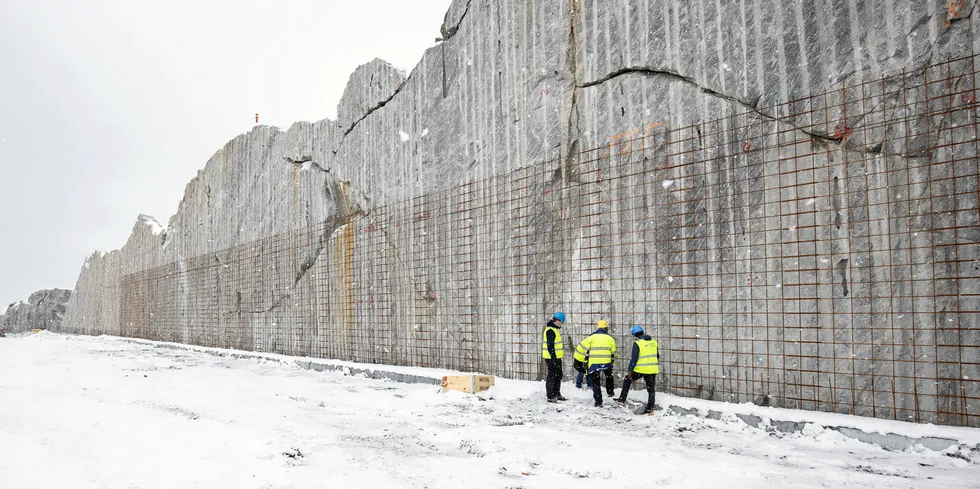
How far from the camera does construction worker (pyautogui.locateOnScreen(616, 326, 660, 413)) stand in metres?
6.71

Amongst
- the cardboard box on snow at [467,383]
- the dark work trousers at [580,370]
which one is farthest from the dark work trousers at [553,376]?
the cardboard box on snow at [467,383]

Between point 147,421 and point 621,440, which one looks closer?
point 621,440

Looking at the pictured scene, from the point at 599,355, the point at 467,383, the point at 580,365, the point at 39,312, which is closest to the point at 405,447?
the point at 599,355

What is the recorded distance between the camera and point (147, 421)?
6164 mm

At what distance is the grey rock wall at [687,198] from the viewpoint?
542 cm

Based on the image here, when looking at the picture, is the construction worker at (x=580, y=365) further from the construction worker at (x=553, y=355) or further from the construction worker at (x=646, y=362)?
the construction worker at (x=646, y=362)

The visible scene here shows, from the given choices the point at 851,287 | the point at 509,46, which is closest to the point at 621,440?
the point at 851,287

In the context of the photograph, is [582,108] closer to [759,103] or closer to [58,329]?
[759,103]

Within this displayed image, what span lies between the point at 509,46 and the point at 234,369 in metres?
7.99

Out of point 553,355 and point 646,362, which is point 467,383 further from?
point 646,362

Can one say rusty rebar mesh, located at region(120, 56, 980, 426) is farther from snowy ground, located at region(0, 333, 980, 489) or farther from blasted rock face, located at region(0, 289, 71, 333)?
blasted rock face, located at region(0, 289, 71, 333)

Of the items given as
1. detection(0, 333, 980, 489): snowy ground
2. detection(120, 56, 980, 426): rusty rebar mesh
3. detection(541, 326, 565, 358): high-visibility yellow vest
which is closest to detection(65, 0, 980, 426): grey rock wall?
detection(120, 56, 980, 426): rusty rebar mesh

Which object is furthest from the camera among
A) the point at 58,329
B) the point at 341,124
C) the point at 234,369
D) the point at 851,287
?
the point at 58,329

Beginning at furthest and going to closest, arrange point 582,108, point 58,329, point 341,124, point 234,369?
point 58,329, point 341,124, point 234,369, point 582,108
